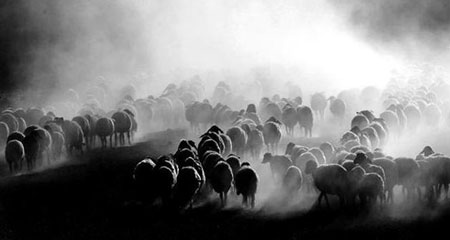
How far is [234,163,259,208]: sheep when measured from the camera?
17.1 meters

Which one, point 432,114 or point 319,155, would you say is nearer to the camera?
point 319,155

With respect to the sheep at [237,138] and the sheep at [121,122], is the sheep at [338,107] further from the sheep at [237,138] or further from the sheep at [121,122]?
the sheep at [121,122]

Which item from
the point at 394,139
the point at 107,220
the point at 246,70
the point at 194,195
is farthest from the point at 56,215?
the point at 246,70

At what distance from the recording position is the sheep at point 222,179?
17.4 meters

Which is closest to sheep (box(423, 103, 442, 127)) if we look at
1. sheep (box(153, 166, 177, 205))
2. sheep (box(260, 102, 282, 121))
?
sheep (box(260, 102, 282, 121))

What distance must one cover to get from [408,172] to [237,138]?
7209mm

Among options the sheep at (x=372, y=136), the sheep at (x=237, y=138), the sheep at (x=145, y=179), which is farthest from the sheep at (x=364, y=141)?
the sheep at (x=145, y=179)

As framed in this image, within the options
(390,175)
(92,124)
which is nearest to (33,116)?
(92,124)

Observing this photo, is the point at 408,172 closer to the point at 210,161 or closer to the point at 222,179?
the point at 222,179

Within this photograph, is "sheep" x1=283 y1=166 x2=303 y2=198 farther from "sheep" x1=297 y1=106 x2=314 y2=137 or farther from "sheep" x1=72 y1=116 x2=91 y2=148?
"sheep" x1=72 y1=116 x2=91 y2=148

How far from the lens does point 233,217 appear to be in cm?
1638

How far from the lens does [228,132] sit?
74.9ft

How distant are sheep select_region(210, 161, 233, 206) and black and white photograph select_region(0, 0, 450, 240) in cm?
4

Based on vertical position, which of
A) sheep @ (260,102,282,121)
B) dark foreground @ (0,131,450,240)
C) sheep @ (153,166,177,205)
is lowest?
dark foreground @ (0,131,450,240)
